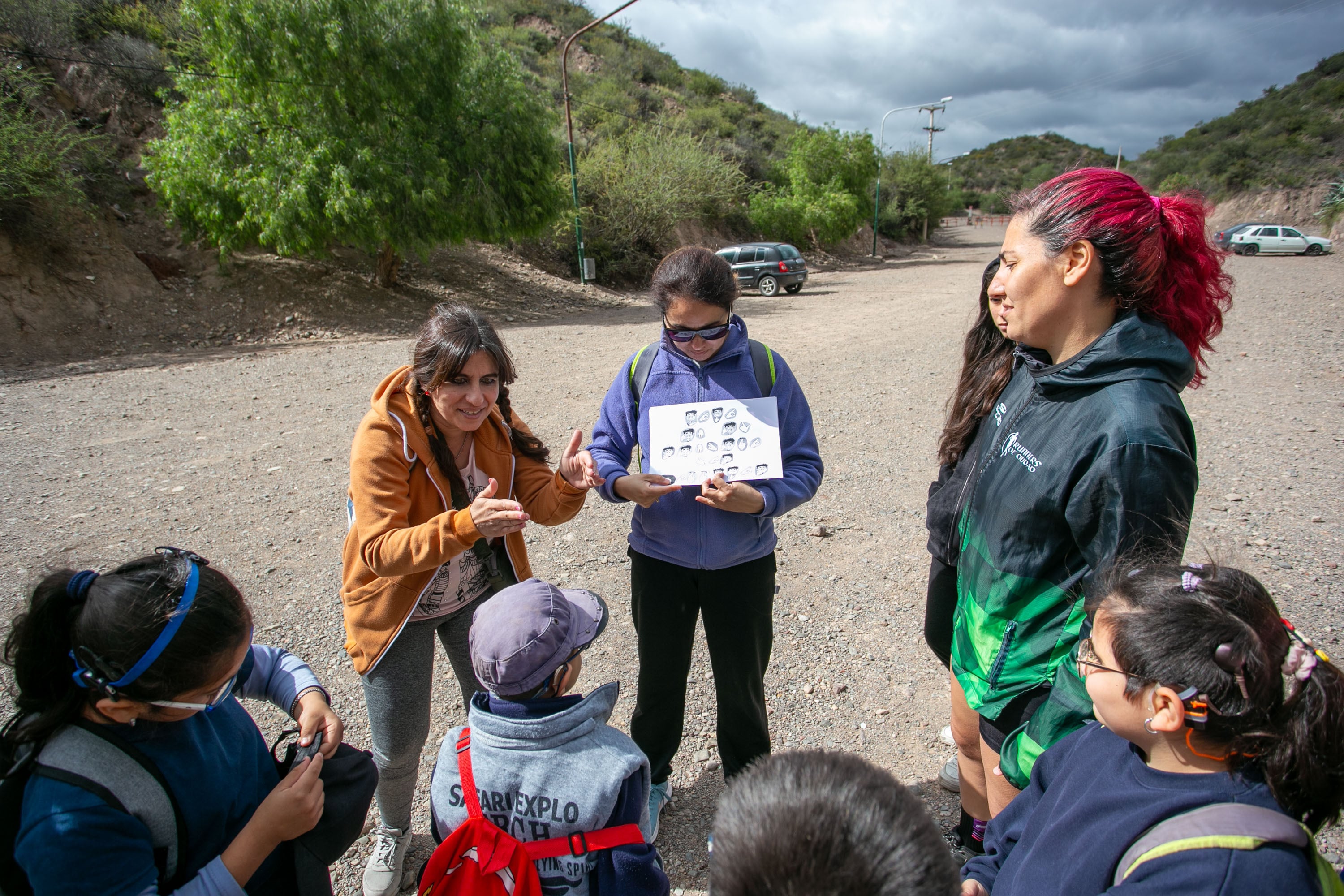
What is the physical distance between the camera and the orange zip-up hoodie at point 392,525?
1.93 m

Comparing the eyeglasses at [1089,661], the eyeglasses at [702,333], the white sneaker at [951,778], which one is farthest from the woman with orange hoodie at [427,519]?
the white sneaker at [951,778]

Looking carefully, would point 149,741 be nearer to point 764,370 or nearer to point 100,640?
point 100,640

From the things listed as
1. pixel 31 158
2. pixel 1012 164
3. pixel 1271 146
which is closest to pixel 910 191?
pixel 1271 146

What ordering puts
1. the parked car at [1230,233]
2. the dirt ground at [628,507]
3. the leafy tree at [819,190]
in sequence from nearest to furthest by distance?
1. the parked car at [1230,233]
2. the dirt ground at [628,507]
3. the leafy tree at [819,190]

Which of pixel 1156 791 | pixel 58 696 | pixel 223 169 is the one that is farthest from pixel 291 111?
pixel 1156 791

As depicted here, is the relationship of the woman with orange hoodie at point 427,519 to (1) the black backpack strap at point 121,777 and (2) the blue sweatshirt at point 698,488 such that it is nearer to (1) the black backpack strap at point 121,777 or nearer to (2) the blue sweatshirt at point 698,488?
(2) the blue sweatshirt at point 698,488

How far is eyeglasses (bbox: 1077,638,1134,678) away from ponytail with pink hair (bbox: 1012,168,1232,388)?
0.66m

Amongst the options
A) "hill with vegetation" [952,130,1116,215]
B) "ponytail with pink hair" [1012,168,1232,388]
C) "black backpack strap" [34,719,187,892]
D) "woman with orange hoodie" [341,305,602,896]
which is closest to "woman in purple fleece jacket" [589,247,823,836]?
"woman with orange hoodie" [341,305,602,896]

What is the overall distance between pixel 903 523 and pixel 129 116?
765 inches

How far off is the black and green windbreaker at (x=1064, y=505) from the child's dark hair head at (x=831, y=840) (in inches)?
29.5

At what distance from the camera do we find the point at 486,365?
2.08 metres

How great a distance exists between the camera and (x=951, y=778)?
2.72 meters

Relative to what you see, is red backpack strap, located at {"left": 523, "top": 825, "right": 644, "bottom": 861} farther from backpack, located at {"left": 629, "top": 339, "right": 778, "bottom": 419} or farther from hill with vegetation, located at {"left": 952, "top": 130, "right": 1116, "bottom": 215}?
hill with vegetation, located at {"left": 952, "top": 130, "right": 1116, "bottom": 215}

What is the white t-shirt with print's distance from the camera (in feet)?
7.18
